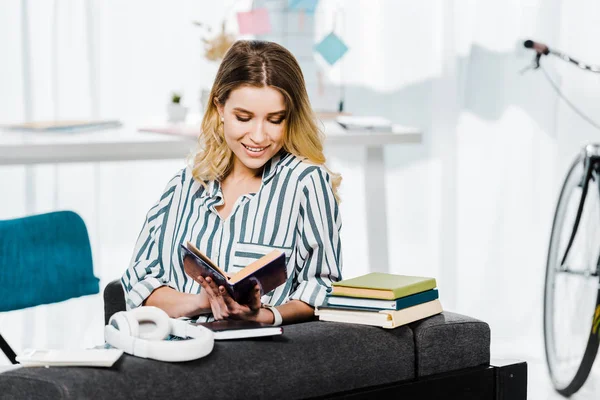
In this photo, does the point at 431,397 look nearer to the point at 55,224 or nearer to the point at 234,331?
the point at 234,331

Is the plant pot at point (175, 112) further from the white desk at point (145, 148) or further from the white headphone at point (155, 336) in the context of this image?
the white headphone at point (155, 336)

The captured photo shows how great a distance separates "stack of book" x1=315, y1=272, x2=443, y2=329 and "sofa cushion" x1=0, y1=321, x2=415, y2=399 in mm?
26

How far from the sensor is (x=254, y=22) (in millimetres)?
3215

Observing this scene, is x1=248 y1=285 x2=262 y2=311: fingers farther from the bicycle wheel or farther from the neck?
the bicycle wheel

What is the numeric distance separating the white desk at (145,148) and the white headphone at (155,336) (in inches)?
44.2

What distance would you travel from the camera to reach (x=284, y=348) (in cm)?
147

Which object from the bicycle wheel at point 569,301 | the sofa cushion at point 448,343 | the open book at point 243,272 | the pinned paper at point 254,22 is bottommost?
the bicycle wheel at point 569,301

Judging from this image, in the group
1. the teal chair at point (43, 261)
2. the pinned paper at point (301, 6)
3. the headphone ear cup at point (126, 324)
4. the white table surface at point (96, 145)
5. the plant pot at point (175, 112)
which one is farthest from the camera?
the pinned paper at point (301, 6)

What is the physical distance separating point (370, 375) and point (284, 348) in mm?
A: 167

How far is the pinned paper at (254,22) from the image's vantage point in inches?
126

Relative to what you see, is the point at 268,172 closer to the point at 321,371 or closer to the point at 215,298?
the point at 215,298

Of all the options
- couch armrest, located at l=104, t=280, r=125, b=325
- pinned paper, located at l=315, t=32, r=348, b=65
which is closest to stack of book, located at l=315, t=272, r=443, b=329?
couch armrest, located at l=104, t=280, r=125, b=325

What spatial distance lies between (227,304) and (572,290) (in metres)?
1.91

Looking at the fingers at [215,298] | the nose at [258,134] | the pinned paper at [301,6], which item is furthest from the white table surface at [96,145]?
the fingers at [215,298]
